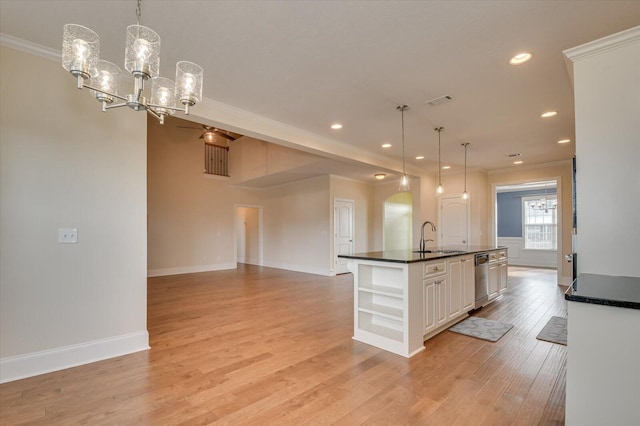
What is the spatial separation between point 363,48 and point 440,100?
1470 millimetres

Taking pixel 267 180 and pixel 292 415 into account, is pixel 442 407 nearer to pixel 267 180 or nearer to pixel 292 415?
pixel 292 415

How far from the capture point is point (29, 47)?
97.7 inches

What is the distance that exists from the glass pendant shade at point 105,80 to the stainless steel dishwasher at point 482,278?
4.54 m

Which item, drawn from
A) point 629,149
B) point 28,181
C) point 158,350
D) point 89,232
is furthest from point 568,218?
point 28,181

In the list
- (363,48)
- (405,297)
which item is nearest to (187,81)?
(363,48)

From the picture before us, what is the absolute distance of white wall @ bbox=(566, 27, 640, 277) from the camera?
6.77 feet

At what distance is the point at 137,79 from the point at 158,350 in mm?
2651

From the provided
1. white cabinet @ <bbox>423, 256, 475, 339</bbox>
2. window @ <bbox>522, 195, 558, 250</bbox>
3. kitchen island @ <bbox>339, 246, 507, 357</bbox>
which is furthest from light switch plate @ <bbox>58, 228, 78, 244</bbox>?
window @ <bbox>522, 195, 558, 250</bbox>

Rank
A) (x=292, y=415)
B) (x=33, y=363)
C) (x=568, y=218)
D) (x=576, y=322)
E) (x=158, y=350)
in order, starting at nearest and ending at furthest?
1. (x=576, y=322)
2. (x=292, y=415)
3. (x=33, y=363)
4. (x=158, y=350)
5. (x=568, y=218)

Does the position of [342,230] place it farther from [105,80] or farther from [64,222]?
[105,80]

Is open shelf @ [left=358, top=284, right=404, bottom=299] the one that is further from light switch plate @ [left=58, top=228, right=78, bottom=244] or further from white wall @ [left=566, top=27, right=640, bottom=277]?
light switch plate @ [left=58, top=228, right=78, bottom=244]

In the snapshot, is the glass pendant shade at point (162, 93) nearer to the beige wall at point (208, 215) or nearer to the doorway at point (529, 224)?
the beige wall at point (208, 215)

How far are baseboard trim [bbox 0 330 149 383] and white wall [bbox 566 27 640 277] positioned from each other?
13.2 ft

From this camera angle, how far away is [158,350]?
9.94 feet
